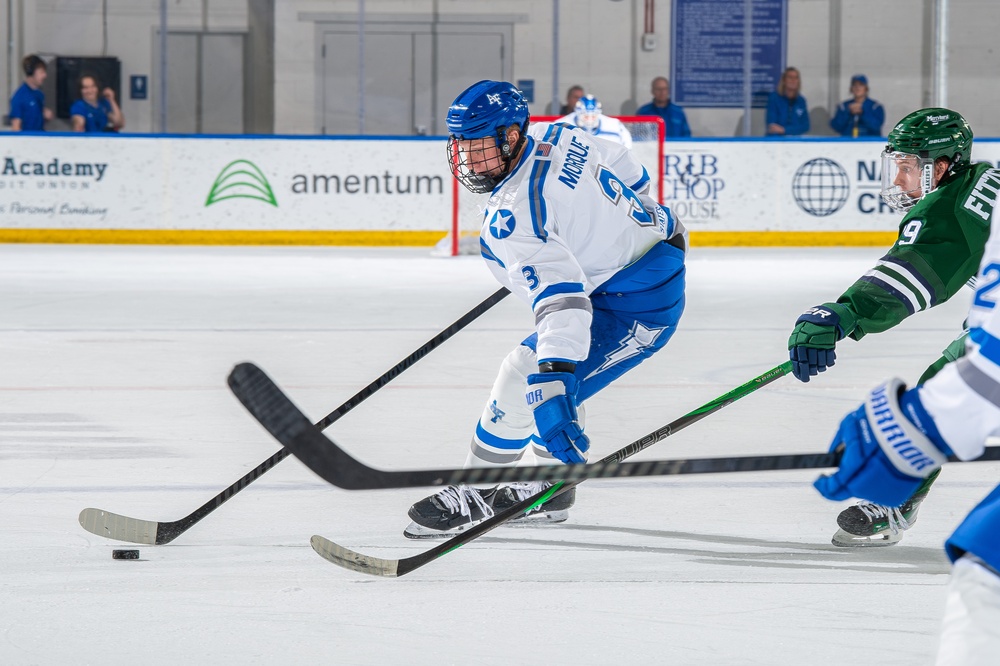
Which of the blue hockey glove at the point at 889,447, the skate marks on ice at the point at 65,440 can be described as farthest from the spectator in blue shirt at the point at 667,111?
the blue hockey glove at the point at 889,447

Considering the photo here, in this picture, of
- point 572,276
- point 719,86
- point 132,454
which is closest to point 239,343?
point 132,454

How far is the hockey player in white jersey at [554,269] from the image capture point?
2.33 meters

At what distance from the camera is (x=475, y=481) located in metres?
1.50

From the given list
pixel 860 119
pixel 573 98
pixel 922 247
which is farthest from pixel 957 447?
pixel 860 119

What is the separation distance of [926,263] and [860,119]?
387 inches

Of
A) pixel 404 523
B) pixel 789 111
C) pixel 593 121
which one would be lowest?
pixel 404 523

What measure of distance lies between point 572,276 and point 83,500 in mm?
1290

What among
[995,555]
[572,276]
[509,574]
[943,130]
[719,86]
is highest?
[719,86]

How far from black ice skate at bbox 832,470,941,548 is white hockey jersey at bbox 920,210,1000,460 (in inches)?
53.2

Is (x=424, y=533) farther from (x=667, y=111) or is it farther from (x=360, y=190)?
(x=667, y=111)

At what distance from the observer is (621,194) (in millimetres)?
2686

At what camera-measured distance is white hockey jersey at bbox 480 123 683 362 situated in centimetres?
235

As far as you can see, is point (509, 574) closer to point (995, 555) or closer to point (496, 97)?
point (496, 97)

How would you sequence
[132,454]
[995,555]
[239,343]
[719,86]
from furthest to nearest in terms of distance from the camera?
[719,86], [239,343], [132,454], [995,555]
